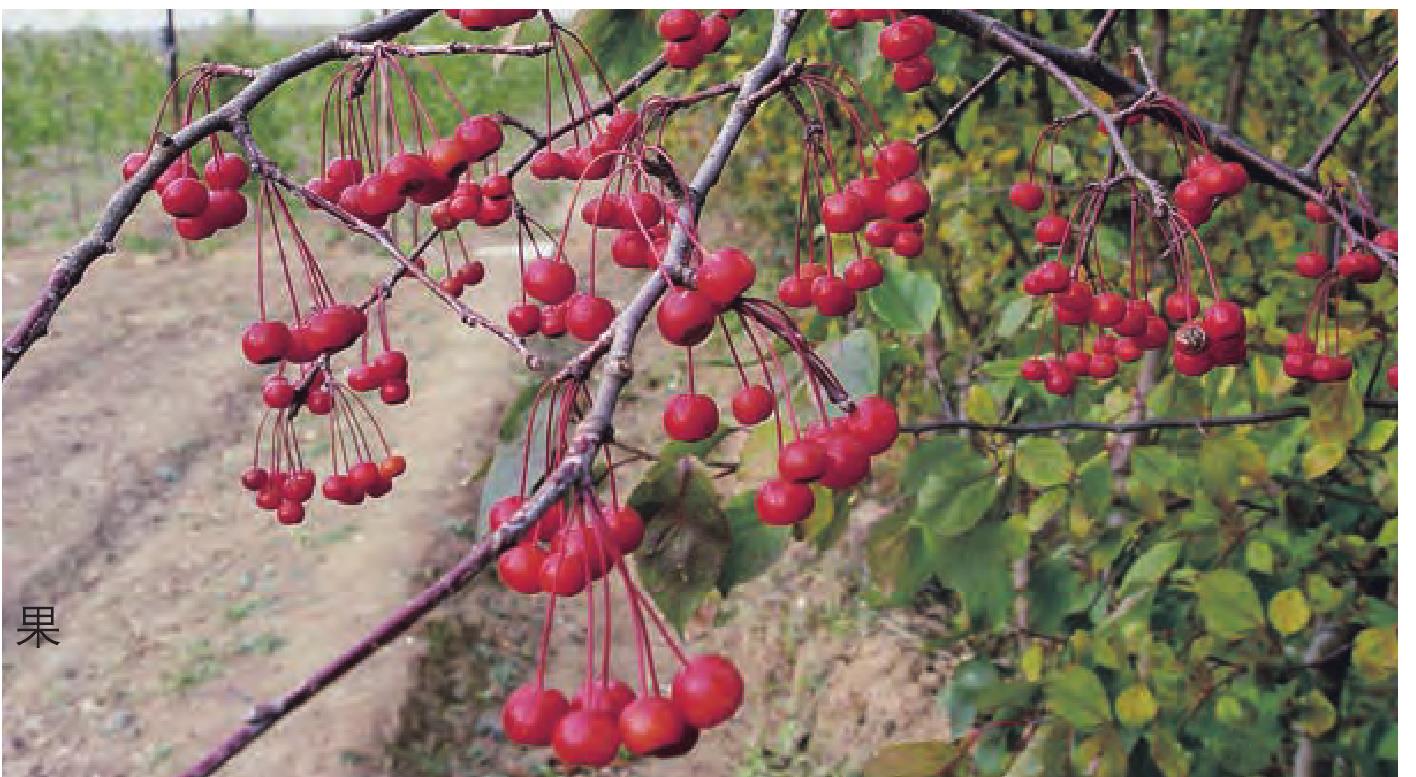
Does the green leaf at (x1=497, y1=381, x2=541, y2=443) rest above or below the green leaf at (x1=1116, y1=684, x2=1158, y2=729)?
above

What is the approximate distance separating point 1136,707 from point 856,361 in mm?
1021

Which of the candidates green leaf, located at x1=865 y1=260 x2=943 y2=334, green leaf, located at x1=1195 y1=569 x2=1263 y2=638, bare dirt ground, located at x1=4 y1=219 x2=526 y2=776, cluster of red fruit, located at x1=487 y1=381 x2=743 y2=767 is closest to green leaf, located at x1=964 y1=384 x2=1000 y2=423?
green leaf, located at x1=865 y1=260 x2=943 y2=334

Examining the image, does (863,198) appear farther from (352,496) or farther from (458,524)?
(458,524)

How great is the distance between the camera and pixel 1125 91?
1.32 metres

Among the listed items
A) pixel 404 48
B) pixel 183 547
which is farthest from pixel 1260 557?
pixel 183 547

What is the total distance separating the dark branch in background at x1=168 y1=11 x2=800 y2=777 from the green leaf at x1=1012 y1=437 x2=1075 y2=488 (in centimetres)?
110

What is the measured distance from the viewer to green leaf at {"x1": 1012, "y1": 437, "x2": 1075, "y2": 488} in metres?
1.72

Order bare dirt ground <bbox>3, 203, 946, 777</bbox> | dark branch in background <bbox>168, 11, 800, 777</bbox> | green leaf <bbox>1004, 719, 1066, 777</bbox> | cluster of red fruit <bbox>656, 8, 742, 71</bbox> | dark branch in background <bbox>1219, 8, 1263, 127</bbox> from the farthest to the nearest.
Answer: bare dirt ground <bbox>3, 203, 946, 777</bbox>
dark branch in background <bbox>1219, 8, 1263, 127</bbox>
green leaf <bbox>1004, 719, 1066, 777</bbox>
cluster of red fruit <bbox>656, 8, 742, 71</bbox>
dark branch in background <bbox>168, 11, 800, 777</bbox>

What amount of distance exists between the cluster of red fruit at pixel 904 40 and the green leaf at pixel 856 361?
10.8 inches

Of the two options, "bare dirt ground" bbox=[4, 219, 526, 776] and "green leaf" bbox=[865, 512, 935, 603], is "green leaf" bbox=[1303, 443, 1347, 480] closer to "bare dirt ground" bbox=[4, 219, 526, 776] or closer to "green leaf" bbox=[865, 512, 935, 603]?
"green leaf" bbox=[865, 512, 935, 603]

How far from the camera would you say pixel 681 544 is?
43.8 inches

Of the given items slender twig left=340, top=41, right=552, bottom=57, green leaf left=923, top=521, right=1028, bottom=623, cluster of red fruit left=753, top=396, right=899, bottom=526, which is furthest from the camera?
green leaf left=923, top=521, right=1028, bottom=623

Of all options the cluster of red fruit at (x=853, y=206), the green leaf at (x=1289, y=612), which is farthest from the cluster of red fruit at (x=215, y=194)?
the green leaf at (x=1289, y=612)

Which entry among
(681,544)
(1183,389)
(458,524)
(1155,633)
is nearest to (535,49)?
(681,544)
